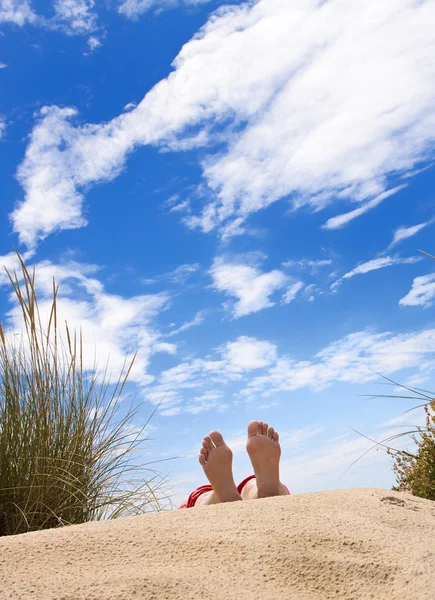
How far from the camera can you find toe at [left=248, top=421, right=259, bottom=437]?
→ 304 cm

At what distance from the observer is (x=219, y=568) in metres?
1.49

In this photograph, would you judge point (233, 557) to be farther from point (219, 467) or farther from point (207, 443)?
point (207, 443)

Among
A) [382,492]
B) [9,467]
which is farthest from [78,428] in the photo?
[382,492]

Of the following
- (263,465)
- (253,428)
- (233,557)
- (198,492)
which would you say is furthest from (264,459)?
(233,557)

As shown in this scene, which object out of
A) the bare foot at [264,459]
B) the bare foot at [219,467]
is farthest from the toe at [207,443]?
the bare foot at [264,459]

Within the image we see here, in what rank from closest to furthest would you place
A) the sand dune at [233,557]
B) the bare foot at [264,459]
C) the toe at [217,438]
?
the sand dune at [233,557], the bare foot at [264,459], the toe at [217,438]

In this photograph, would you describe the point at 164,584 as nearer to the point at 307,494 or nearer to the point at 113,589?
the point at 113,589

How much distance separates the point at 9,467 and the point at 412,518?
1.92 m

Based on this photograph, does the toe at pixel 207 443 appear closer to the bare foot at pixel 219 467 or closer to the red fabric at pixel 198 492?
the bare foot at pixel 219 467

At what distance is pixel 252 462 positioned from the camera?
291 centimetres

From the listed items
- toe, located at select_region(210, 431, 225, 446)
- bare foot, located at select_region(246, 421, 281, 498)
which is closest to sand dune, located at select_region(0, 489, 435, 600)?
bare foot, located at select_region(246, 421, 281, 498)

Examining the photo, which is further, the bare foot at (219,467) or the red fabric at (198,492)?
the red fabric at (198,492)

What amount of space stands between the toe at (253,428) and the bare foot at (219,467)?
14 cm

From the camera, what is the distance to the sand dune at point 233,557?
1.39m
